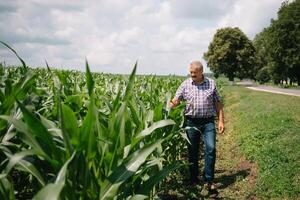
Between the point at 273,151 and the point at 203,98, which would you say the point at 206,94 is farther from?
the point at 273,151

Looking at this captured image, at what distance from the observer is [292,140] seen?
28.7 ft

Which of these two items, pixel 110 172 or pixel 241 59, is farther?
pixel 241 59

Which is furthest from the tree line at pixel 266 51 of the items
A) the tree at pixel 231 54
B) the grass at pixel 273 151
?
the grass at pixel 273 151

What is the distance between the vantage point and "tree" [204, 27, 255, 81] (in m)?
65.8

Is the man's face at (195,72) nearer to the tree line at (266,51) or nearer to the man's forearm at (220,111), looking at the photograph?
the man's forearm at (220,111)

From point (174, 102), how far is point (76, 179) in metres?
4.06

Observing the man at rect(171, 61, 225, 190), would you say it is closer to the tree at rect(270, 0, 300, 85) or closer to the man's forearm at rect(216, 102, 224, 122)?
the man's forearm at rect(216, 102, 224, 122)

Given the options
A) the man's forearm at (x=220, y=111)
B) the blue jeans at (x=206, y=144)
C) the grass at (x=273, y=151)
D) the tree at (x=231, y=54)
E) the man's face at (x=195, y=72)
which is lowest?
the grass at (x=273, y=151)

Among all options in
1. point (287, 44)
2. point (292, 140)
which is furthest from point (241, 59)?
point (292, 140)

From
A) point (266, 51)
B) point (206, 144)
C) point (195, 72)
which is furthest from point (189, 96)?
point (266, 51)

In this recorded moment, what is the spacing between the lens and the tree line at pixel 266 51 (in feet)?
161

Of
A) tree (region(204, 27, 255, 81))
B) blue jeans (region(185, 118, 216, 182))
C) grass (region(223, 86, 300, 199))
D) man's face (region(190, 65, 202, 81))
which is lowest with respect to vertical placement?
grass (region(223, 86, 300, 199))

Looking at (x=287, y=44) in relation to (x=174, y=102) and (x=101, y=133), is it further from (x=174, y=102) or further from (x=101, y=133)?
(x=101, y=133)

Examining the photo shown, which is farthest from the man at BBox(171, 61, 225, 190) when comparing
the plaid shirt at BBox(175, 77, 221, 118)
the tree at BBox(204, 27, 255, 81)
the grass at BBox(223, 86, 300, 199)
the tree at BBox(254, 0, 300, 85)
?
the tree at BBox(204, 27, 255, 81)
